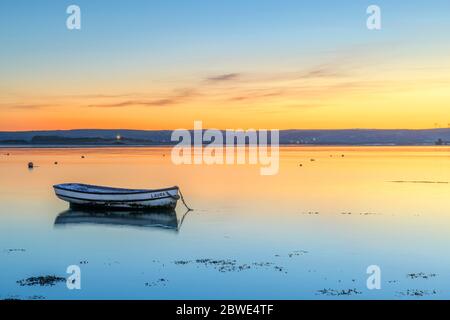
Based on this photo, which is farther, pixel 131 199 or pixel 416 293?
pixel 131 199

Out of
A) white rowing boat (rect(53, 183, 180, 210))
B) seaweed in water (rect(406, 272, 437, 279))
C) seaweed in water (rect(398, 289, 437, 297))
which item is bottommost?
seaweed in water (rect(398, 289, 437, 297))

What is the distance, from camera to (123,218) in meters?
37.1

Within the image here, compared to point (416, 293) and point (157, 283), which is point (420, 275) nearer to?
point (416, 293)

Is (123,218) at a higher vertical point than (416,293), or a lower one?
higher

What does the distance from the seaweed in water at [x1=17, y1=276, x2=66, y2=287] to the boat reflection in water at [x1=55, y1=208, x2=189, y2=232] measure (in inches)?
479

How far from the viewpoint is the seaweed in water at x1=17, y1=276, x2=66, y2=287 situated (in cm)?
2011

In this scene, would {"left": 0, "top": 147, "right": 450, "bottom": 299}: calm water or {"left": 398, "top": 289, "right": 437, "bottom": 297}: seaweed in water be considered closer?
{"left": 398, "top": 289, "right": 437, "bottom": 297}: seaweed in water

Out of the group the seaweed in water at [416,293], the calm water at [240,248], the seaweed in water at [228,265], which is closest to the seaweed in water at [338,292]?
the calm water at [240,248]

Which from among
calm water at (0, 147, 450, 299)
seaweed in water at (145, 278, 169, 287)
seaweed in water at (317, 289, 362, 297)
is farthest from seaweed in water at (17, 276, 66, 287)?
seaweed in water at (317, 289, 362, 297)

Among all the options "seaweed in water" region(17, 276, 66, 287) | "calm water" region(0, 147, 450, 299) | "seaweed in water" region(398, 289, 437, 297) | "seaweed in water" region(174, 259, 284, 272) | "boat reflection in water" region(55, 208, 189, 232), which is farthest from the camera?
"boat reflection in water" region(55, 208, 189, 232)

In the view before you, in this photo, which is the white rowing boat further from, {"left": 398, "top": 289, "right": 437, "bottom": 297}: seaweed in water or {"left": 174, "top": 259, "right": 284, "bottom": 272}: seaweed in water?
{"left": 398, "top": 289, "right": 437, "bottom": 297}: seaweed in water

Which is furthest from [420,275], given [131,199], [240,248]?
[131,199]

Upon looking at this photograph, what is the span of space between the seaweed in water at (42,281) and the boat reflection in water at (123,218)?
1215 cm

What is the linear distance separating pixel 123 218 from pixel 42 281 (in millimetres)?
16603
